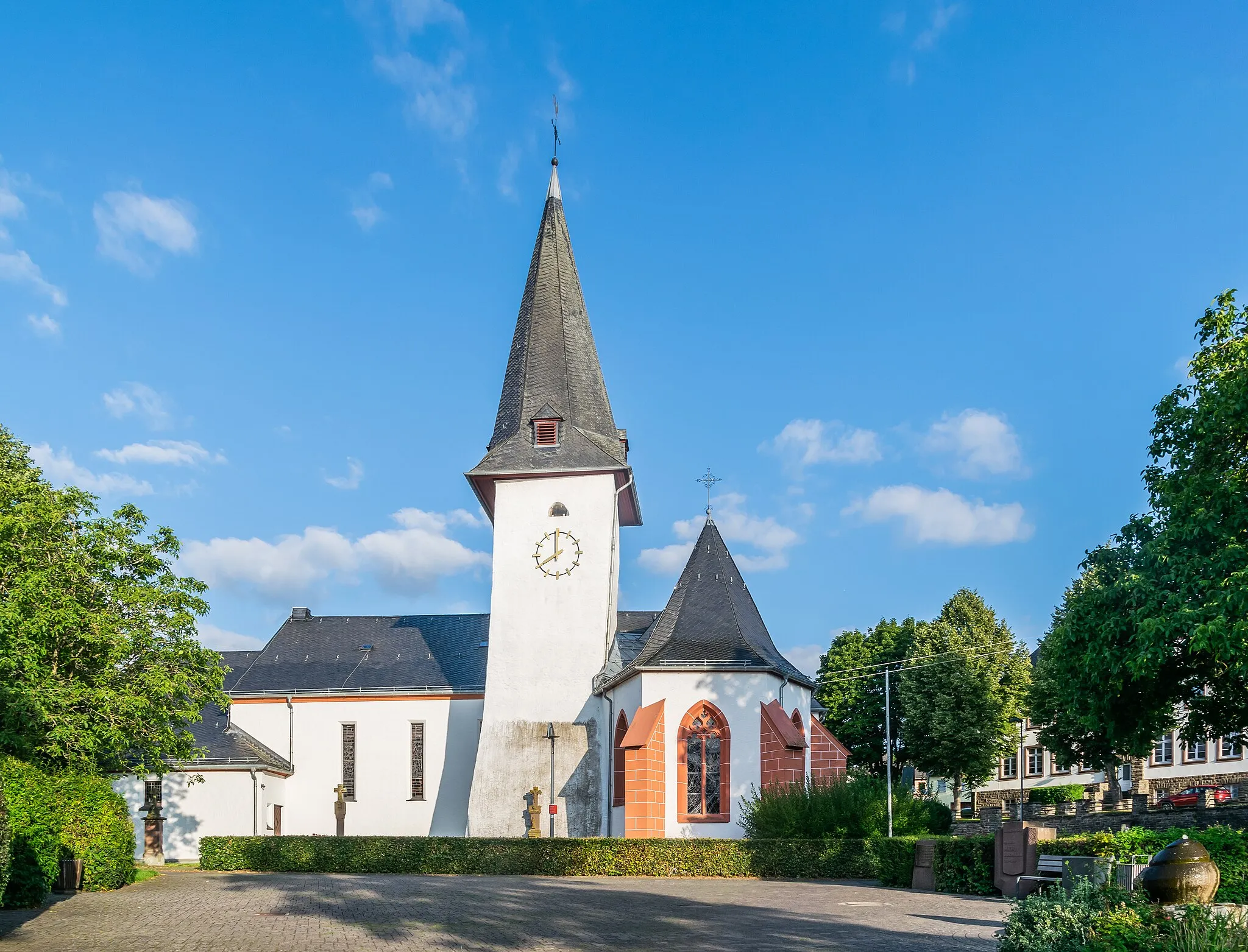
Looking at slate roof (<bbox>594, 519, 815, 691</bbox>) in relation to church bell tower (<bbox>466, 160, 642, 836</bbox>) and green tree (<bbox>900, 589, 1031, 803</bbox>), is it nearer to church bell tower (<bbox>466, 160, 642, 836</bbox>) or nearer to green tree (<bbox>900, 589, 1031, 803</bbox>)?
church bell tower (<bbox>466, 160, 642, 836</bbox>)

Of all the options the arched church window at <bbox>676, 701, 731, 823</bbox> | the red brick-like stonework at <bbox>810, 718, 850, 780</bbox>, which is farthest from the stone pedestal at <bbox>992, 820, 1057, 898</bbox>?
the red brick-like stonework at <bbox>810, 718, 850, 780</bbox>

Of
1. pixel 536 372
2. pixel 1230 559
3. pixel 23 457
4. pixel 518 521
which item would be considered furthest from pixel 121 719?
pixel 1230 559

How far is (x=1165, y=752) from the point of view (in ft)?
178

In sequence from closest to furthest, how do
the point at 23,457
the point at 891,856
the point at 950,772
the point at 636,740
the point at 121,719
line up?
the point at 891,856 < the point at 121,719 < the point at 636,740 < the point at 23,457 < the point at 950,772

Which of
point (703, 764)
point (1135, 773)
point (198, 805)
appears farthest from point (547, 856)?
point (1135, 773)

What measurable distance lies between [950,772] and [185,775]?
31660 millimetres

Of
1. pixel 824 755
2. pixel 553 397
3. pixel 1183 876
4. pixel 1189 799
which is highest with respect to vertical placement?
pixel 553 397

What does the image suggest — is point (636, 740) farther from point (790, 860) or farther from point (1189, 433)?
point (1189, 433)

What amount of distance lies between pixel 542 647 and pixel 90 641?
13776 millimetres

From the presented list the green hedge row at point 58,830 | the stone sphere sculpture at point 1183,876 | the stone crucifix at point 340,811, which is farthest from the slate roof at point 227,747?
the stone sphere sculpture at point 1183,876

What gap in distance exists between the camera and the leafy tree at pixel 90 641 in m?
21.4

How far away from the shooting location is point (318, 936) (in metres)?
14.0

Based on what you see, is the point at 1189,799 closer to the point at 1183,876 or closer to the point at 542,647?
the point at 542,647

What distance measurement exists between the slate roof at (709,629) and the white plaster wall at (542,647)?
1.24 metres
